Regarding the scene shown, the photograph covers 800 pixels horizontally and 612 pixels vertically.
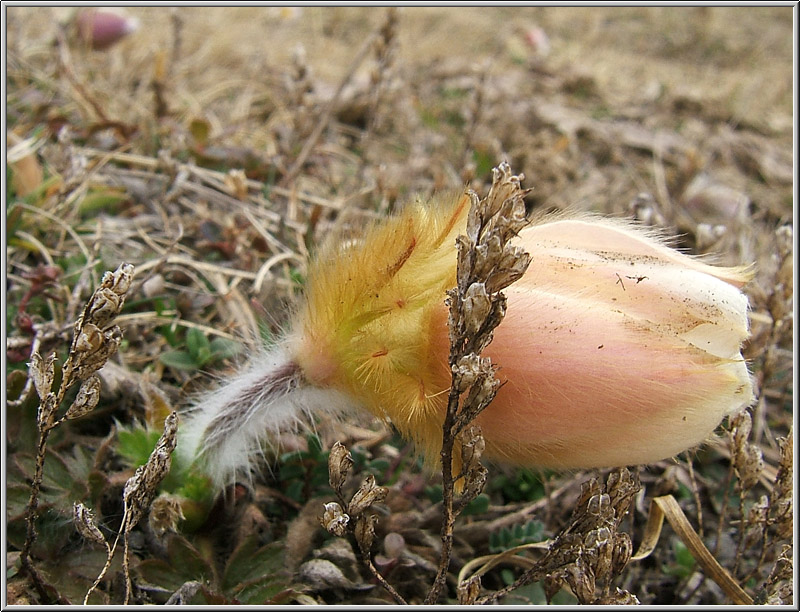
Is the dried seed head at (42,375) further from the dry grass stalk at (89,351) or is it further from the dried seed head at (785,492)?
the dried seed head at (785,492)

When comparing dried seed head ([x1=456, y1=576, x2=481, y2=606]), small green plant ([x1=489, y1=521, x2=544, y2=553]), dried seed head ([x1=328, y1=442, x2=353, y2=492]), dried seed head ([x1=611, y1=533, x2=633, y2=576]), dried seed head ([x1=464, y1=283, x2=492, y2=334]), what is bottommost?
small green plant ([x1=489, y1=521, x2=544, y2=553])

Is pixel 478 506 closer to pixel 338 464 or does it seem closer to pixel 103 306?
pixel 338 464

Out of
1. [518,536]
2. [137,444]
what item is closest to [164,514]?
[137,444]

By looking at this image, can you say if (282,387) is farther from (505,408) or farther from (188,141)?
(188,141)

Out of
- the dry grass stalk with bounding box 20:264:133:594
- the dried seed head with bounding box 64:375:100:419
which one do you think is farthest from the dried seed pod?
the dried seed head with bounding box 64:375:100:419

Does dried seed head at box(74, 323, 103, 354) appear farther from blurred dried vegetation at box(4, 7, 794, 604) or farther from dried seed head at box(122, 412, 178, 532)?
dried seed head at box(122, 412, 178, 532)

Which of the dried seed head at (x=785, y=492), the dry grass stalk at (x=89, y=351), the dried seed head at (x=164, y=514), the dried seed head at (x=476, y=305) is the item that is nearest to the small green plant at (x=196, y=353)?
the dried seed head at (x=164, y=514)

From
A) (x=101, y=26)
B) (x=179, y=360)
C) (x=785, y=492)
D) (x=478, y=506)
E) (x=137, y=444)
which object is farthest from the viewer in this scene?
(x=101, y=26)
